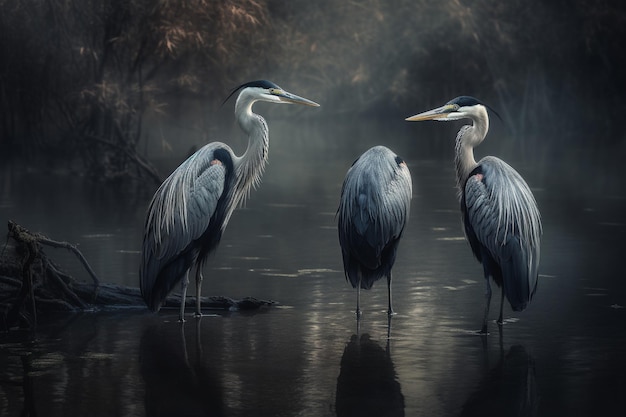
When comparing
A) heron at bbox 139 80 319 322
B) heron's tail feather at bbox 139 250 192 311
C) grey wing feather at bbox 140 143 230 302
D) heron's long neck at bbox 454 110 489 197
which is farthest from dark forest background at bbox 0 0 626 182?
heron's tail feather at bbox 139 250 192 311

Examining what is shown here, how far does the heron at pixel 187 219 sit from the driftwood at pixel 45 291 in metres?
0.47

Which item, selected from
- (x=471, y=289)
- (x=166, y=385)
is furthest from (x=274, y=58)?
(x=166, y=385)

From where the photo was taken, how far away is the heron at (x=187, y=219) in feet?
30.7

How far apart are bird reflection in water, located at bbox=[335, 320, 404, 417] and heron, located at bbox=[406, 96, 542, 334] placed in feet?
3.42

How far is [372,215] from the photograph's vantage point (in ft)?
31.8

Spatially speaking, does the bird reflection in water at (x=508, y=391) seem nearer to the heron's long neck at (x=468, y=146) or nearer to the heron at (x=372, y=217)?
the heron at (x=372, y=217)

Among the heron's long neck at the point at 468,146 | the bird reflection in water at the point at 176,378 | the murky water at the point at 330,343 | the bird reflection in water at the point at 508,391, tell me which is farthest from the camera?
the heron's long neck at the point at 468,146

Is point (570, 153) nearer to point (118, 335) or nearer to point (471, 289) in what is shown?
point (471, 289)

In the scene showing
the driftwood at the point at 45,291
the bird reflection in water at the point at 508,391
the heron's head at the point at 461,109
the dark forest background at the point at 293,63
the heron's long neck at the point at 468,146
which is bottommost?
the bird reflection in water at the point at 508,391

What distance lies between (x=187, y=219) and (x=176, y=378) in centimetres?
218

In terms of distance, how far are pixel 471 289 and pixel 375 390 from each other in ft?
12.5

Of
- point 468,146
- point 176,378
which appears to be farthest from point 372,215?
point 176,378

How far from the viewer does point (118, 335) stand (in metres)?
8.90

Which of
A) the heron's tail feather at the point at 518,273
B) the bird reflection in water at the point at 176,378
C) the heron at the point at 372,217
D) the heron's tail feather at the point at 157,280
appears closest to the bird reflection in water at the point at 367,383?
the bird reflection in water at the point at 176,378
